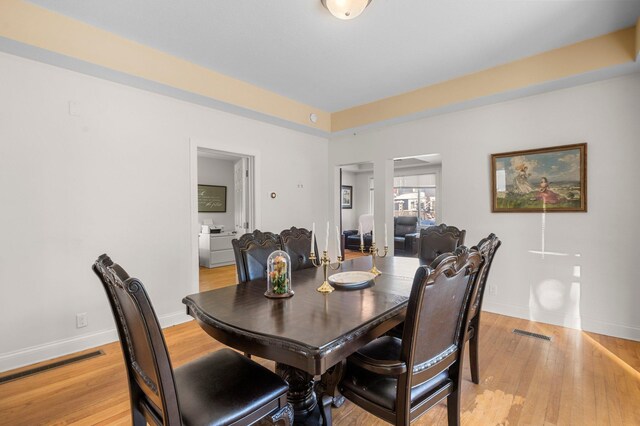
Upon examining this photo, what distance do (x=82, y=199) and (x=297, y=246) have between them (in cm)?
194

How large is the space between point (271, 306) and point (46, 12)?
2.76 metres

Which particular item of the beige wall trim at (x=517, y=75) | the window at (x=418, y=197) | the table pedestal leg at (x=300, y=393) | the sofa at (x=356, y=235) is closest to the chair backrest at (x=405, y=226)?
the window at (x=418, y=197)

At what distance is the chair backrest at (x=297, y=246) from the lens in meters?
2.63

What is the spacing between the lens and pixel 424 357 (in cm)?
128

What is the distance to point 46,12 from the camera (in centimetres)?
228

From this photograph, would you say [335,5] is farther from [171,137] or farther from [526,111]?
[526,111]

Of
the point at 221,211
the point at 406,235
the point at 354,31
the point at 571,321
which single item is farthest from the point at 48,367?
the point at 406,235

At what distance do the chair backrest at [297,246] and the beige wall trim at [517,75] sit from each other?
2.25 m

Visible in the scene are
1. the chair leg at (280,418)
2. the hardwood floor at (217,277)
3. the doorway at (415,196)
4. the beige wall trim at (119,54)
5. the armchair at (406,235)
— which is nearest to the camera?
the chair leg at (280,418)

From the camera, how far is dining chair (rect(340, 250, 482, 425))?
1.18m

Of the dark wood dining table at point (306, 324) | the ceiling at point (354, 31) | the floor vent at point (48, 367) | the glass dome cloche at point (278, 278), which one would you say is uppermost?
the ceiling at point (354, 31)

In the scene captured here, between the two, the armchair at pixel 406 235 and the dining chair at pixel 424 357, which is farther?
the armchair at pixel 406 235

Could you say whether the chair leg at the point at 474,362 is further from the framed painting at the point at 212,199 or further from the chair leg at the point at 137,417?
the framed painting at the point at 212,199

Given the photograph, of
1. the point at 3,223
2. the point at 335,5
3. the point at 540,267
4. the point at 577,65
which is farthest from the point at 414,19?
the point at 3,223
